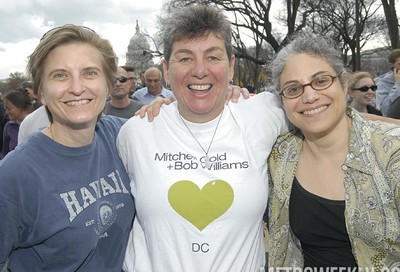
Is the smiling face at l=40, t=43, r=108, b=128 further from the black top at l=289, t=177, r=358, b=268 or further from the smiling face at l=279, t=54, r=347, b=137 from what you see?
the black top at l=289, t=177, r=358, b=268

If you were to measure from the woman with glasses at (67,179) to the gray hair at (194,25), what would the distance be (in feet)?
1.21

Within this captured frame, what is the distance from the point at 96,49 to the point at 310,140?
4.49 ft

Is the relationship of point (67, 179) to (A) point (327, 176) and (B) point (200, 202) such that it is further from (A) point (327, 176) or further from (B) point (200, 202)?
(A) point (327, 176)

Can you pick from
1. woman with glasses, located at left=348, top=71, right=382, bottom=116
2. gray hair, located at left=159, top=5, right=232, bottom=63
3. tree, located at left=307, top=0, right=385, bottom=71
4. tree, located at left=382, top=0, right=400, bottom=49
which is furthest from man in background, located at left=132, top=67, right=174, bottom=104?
tree, located at left=307, top=0, right=385, bottom=71

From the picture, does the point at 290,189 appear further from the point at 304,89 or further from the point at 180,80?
the point at 180,80

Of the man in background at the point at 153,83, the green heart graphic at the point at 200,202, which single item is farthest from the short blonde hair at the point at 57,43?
the man in background at the point at 153,83

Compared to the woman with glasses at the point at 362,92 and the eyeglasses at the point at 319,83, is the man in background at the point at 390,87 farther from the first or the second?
the eyeglasses at the point at 319,83

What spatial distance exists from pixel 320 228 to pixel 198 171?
76 cm

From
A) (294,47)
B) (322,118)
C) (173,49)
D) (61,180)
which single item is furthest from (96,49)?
(322,118)

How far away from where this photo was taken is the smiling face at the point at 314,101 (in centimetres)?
236

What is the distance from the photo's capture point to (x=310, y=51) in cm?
244

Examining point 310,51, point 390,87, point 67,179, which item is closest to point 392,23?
point 390,87

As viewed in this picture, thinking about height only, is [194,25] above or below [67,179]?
above

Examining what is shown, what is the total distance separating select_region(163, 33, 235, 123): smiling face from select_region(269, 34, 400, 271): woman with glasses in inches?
14.1
